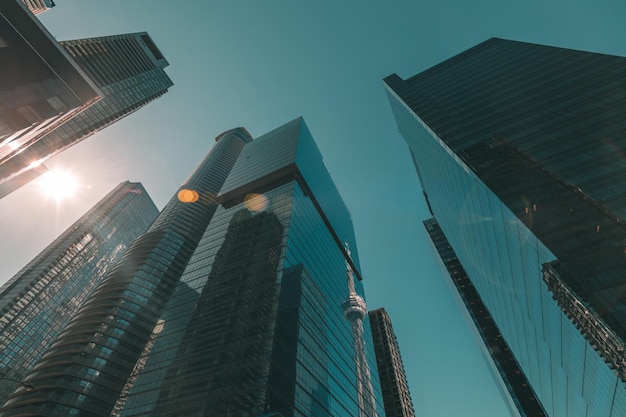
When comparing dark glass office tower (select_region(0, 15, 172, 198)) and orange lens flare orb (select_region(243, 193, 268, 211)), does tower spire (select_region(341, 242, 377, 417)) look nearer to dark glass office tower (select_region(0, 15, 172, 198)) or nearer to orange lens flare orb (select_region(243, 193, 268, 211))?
orange lens flare orb (select_region(243, 193, 268, 211))

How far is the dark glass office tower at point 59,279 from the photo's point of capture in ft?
347

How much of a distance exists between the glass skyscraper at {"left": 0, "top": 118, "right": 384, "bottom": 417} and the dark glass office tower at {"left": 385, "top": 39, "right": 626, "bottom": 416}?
31911 millimetres

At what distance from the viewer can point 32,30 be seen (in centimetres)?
1452

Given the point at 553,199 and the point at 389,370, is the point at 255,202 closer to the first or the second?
the point at 553,199

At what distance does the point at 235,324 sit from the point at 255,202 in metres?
41.3

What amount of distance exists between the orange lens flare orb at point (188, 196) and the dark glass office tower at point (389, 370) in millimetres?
85491

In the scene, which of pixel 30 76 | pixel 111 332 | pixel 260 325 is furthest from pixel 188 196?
pixel 30 76

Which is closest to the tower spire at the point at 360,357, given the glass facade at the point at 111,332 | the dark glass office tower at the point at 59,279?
the glass facade at the point at 111,332

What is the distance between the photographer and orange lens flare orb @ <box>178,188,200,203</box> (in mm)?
124875

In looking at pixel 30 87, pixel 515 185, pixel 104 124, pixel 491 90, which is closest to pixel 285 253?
pixel 515 185

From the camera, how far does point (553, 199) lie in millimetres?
36562

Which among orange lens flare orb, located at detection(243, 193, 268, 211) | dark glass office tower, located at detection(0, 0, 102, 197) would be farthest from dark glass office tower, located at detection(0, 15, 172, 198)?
orange lens flare orb, located at detection(243, 193, 268, 211)

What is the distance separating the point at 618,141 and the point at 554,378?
3178 centimetres

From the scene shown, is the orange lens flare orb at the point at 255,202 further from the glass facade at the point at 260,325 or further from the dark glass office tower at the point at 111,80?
the dark glass office tower at the point at 111,80
